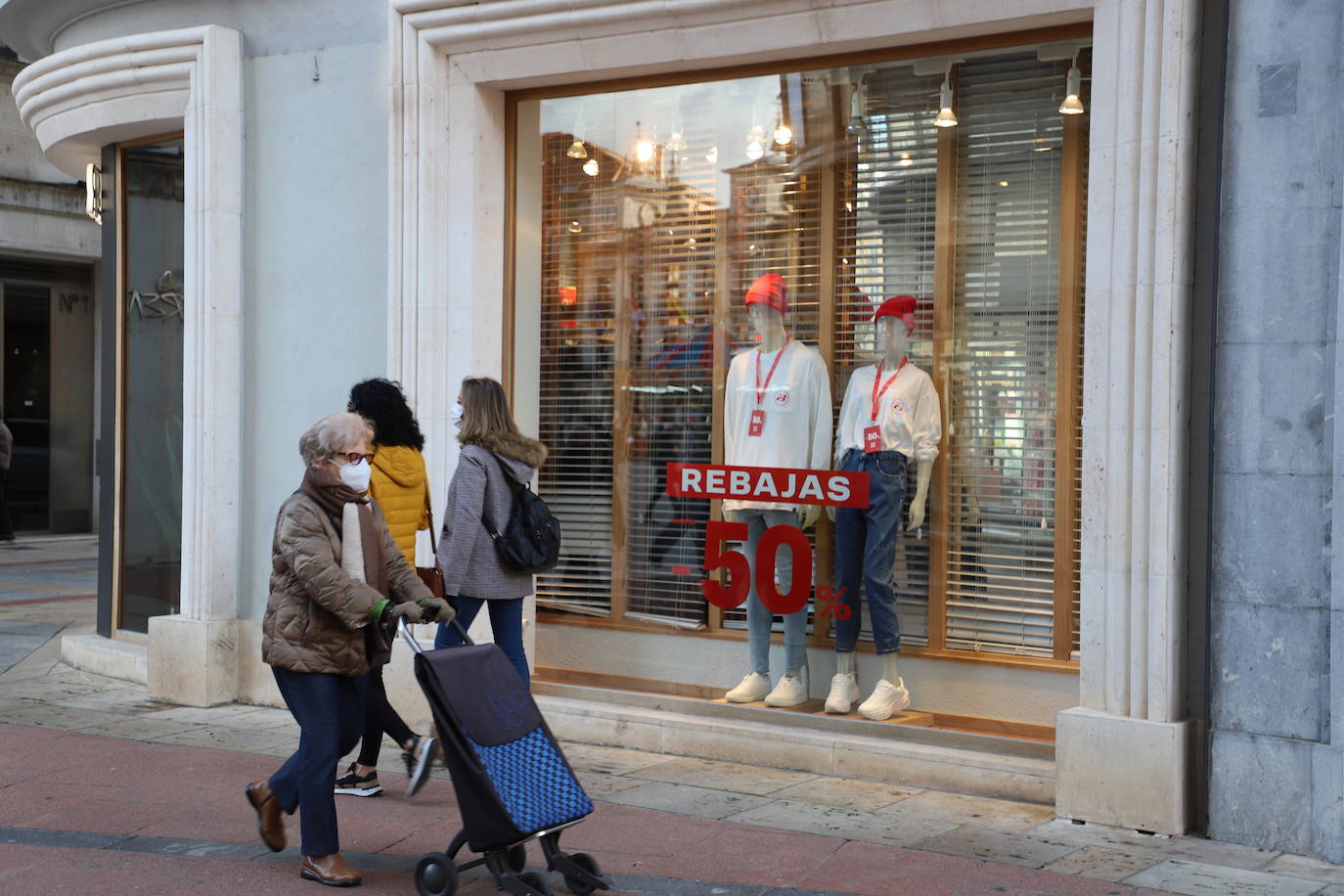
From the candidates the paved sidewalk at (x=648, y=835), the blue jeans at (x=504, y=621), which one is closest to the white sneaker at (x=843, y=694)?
the paved sidewalk at (x=648, y=835)

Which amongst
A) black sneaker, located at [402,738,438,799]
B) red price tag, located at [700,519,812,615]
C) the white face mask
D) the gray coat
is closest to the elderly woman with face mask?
the white face mask

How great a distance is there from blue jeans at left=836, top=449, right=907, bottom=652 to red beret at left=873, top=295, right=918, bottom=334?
2.26 ft

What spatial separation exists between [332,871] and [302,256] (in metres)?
4.47

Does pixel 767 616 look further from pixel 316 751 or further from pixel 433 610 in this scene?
pixel 316 751

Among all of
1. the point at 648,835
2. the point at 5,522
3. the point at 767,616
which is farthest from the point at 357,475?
the point at 5,522

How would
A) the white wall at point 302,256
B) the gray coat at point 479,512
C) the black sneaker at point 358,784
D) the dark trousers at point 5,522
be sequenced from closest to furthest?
1. the black sneaker at point 358,784
2. the gray coat at point 479,512
3. the white wall at point 302,256
4. the dark trousers at point 5,522

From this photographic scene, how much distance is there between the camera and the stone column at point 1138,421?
19.5ft

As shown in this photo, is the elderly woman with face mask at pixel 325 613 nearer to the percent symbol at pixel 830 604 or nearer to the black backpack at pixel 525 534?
the black backpack at pixel 525 534

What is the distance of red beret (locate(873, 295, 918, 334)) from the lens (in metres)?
7.45

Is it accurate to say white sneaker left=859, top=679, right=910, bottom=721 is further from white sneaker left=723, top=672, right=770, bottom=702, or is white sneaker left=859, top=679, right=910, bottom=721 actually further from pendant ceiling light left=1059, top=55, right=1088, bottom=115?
pendant ceiling light left=1059, top=55, right=1088, bottom=115

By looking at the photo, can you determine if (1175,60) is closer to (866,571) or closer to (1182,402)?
(1182,402)

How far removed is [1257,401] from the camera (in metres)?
5.80

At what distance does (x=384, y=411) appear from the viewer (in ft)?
22.3

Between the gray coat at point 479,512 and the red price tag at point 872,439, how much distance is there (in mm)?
1802
